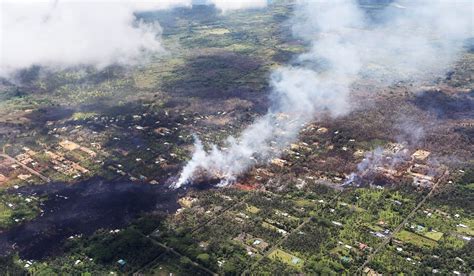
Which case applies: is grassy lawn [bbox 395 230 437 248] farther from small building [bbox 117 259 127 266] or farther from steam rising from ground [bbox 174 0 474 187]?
small building [bbox 117 259 127 266]

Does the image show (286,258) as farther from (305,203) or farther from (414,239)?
(414,239)

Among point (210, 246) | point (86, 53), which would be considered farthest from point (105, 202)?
point (86, 53)

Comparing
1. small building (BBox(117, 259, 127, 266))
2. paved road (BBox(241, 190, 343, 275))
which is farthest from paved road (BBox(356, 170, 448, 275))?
small building (BBox(117, 259, 127, 266))

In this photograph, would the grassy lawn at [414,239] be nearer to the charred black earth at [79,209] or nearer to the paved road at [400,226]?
the paved road at [400,226]

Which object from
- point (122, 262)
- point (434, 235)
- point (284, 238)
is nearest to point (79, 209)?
point (122, 262)

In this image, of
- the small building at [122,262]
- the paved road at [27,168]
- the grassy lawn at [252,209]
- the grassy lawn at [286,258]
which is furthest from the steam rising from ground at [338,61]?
the paved road at [27,168]

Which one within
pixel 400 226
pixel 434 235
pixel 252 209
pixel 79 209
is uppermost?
pixel 79 209

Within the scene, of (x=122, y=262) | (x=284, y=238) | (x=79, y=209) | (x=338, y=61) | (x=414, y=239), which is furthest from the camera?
(x=338, y=61)
